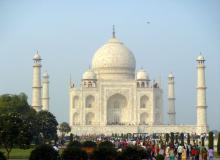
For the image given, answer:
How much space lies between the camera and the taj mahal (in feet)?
211

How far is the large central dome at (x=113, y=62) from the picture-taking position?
6950 cm

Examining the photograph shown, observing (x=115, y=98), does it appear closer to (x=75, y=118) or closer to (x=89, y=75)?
(x=89, y=75)

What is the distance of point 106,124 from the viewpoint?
2616 inches

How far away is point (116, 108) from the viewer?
69375mm

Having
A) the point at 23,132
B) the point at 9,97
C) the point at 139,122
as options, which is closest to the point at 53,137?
the point at 9,97

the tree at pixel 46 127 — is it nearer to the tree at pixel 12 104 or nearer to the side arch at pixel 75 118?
the tree at pixel 12 104

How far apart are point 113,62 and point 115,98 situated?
3.37 meters

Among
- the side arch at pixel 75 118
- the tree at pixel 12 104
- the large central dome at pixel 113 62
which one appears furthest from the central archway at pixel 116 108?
the tree at pixel 12 104

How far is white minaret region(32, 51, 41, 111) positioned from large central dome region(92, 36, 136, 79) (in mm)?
7089

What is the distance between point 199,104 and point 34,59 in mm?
14908

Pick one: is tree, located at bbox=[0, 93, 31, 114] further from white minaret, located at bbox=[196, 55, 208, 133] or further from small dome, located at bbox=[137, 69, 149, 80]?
small dome, located at bbox=[137, 69, 149, 80]

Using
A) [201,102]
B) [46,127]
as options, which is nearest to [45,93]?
[201,102]

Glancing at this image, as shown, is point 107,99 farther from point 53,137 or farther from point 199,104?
point 53,137

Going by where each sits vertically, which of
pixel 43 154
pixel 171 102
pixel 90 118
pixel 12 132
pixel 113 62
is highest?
pixel 113 62
